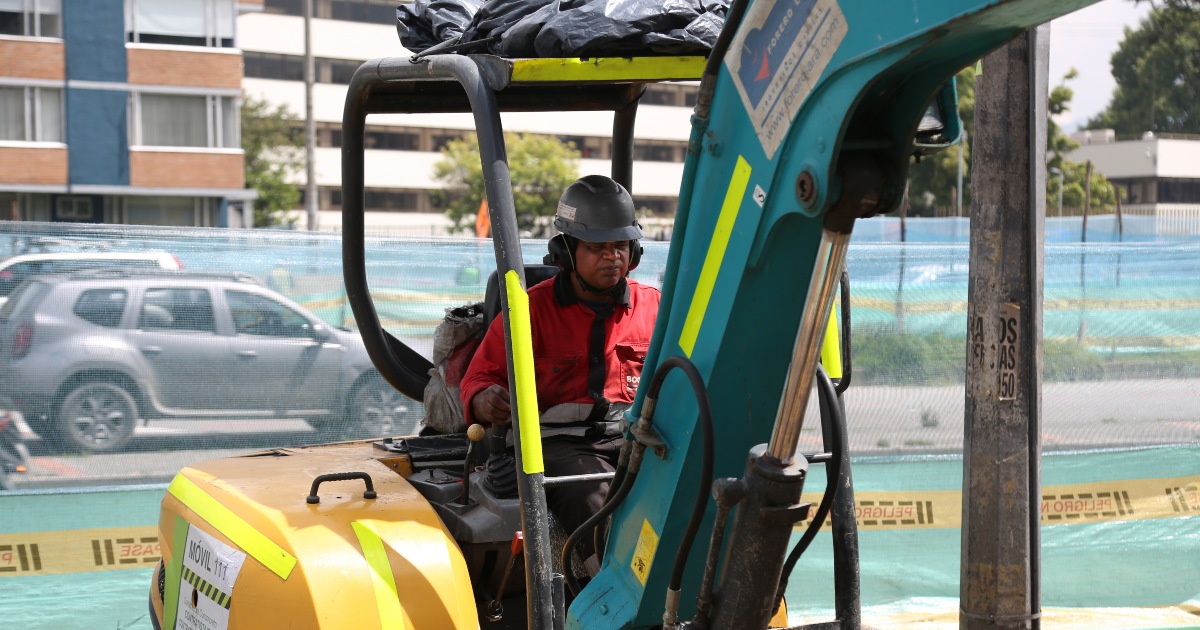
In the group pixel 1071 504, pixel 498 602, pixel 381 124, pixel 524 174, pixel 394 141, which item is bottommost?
pixel 1071 504

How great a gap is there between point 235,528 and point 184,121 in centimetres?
3532

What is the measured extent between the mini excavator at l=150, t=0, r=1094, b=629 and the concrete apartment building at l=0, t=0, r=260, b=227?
33.9 meters

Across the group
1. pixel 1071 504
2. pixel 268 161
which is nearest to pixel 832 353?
pixel 1071 504

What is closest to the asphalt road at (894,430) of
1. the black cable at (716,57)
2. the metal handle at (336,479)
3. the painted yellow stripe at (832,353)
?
the painted yellow stripe at (832,353)

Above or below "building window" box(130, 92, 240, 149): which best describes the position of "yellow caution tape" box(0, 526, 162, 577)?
below

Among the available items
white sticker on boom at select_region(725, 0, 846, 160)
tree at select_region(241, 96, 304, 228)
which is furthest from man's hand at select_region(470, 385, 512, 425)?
tree at select_region(241, 96, 304, 228)

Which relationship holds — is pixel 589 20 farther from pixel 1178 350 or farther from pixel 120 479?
pixel 1178 350

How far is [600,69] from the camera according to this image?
304cm

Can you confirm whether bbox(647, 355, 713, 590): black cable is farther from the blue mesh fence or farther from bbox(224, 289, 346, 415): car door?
bbox(224, 289, 346, 415): car door

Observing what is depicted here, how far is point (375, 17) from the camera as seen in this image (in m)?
58.5

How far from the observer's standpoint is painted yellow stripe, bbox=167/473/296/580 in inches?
132

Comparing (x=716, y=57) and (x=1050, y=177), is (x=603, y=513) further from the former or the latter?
(x=1050, y=177)

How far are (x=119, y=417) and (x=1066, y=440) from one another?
20.4 ft

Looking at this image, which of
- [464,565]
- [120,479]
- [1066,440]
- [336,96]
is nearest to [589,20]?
[464,565]
